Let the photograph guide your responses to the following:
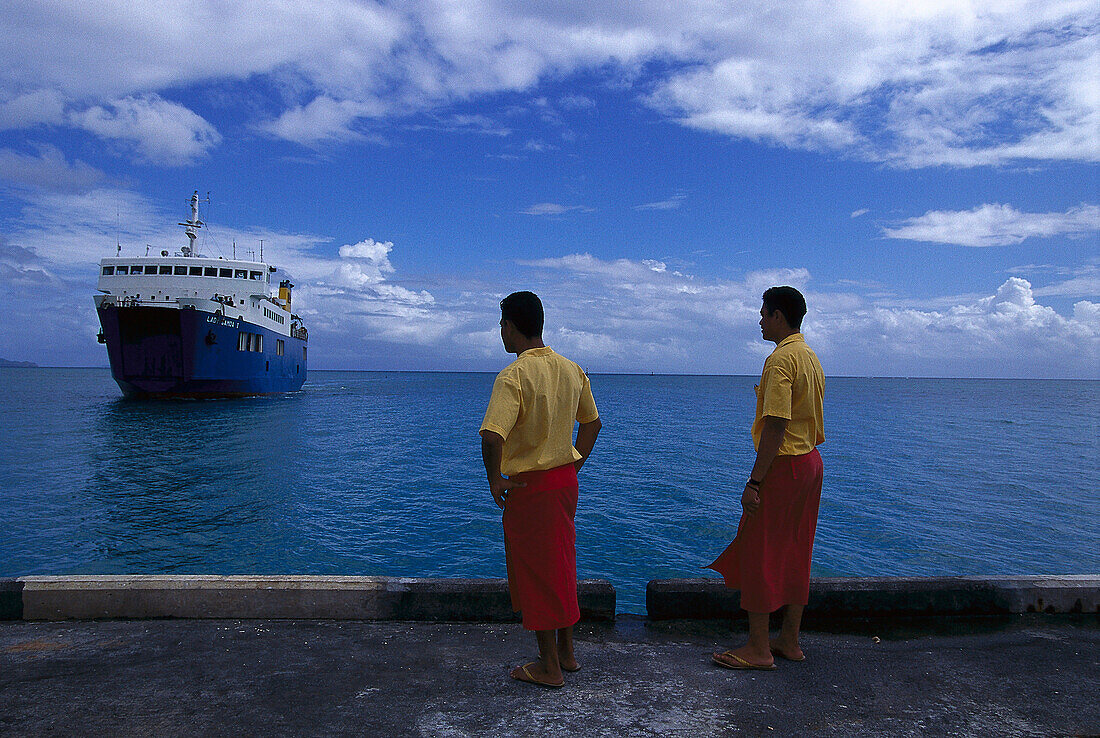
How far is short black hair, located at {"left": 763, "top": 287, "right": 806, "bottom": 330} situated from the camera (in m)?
3.55

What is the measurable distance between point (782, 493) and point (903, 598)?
1.66m

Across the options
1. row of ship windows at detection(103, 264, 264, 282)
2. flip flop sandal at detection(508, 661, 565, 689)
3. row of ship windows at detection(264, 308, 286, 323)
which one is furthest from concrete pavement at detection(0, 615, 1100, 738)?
row of ship windows at detection(264, 308, 286, 323)

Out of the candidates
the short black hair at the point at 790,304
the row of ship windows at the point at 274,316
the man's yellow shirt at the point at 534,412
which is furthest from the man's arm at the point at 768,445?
the row of ship windows at the point at 274,316

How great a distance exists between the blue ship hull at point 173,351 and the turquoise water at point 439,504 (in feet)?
12.6

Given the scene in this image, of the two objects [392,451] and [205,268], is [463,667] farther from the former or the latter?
[205,268]

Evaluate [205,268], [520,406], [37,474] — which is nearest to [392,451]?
[37,474]

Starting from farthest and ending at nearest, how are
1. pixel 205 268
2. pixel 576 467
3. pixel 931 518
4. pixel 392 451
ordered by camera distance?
1. pixel 205 268
2. pixel 392 451
3. pixel 931 518
4. pixel 576 467

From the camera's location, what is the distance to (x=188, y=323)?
1287 inches

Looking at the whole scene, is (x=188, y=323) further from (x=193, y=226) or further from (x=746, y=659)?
(x=746, y=659)

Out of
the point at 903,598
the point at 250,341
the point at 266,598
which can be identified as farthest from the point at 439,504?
the point at 250,341

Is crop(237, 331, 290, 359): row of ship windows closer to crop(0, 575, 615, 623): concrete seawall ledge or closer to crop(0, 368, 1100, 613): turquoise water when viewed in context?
crop(0, 368, 1100, 613): turquoise water

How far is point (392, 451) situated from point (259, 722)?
22.9 meters

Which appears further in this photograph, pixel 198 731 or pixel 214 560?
pixel 214 560

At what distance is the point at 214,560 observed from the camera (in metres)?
11.0
